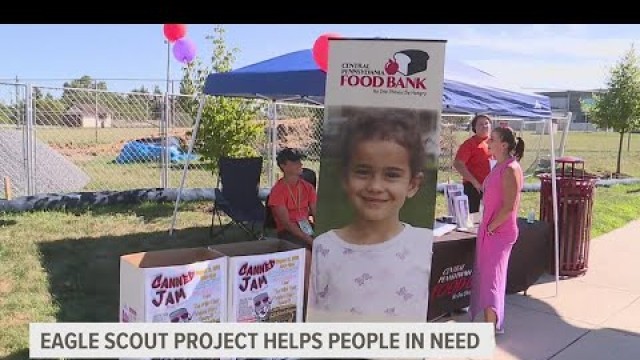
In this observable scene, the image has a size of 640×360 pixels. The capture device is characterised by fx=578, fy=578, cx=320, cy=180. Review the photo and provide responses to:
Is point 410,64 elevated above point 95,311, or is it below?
above

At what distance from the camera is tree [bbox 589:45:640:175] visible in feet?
53.7

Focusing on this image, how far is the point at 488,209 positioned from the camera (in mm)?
4109

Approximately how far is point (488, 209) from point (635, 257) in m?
4.09

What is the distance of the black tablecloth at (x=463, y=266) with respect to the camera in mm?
4398

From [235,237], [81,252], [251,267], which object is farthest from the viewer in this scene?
[235,237]

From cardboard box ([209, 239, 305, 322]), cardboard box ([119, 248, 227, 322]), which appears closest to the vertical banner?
cardboard box ([209, 239, 305, 322])

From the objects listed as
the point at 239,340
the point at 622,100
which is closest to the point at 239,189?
the point at 239,340

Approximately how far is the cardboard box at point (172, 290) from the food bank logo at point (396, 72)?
1.23 metres

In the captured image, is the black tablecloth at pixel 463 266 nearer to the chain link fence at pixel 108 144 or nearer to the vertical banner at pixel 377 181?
the vertical banner at pixel 377 181

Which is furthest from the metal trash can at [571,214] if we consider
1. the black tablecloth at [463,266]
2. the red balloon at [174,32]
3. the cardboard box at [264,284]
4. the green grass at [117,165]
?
the green grass at [117,165]

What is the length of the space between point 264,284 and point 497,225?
181cm
